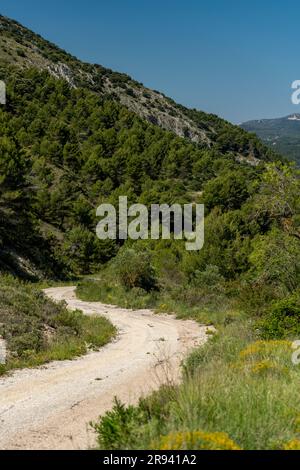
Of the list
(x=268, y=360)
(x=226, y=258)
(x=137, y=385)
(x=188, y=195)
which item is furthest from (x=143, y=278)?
(x=188, y=195)

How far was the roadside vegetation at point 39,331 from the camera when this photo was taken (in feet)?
41.3

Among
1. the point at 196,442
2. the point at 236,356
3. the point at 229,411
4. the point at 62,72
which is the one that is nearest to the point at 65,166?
the point at 62,72

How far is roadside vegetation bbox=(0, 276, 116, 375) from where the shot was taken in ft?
41.3

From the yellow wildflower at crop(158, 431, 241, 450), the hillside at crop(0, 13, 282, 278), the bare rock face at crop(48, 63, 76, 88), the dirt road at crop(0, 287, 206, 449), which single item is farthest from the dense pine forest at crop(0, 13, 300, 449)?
the bare rock face at crop(48, 63, 76, 88)

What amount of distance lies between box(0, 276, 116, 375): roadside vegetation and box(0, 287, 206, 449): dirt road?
437mm

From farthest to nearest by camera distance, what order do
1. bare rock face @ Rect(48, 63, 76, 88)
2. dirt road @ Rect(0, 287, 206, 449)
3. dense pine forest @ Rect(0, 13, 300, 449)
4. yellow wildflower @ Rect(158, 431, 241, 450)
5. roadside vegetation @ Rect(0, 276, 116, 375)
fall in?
1. bare rock face @ Rect(48, 63, 76, 88)
2. roadside vegetation @ Rect(0, 276, 116, 375)
3. dirt road @ Rect(0, 287, 206, 449)
4. dense pine forest @ Rect(0, 13, 300, 449)
5. yellow wildflower @ Rect(158, 431, 241, 450)

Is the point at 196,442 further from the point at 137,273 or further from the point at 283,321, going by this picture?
the point at 137,273

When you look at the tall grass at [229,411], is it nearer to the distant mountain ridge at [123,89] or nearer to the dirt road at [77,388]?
the dirt road at [77,388]

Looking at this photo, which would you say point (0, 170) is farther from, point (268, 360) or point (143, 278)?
point (268, 360)

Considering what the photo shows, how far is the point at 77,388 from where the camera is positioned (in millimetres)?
10086

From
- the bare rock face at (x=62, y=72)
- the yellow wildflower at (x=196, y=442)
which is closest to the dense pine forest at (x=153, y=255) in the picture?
the yellow wildflower at (x=196, y=442)

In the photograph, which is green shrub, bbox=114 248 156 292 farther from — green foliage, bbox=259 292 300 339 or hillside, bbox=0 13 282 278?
green foliage, bbox=259 292 300 339

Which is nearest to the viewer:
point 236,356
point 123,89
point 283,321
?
point 236,356

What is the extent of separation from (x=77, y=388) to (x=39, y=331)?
461 centimetres
